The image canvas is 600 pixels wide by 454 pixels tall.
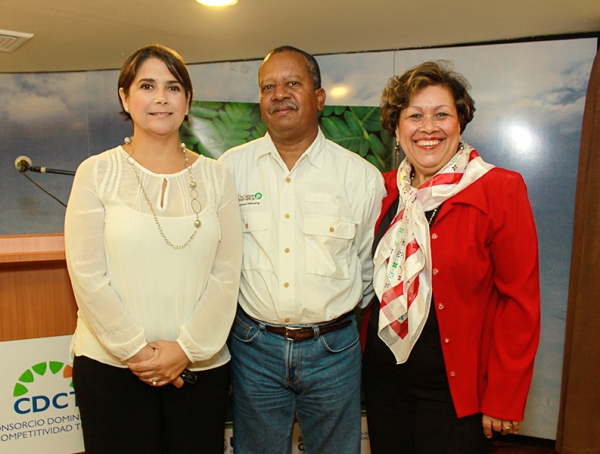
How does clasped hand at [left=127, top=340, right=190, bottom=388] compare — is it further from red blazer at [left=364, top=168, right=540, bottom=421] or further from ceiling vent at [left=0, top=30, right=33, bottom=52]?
ceiling vent at [left=0, top=30, right=33, bottom=52]

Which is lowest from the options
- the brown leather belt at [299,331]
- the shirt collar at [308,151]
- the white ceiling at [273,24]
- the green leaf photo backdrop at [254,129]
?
the brown leather belt at [299,331]

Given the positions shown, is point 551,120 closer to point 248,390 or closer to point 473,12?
point 473,12

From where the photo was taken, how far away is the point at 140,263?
152 cm

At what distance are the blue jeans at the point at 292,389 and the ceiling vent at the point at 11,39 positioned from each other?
2.26 m

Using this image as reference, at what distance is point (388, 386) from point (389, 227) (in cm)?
57

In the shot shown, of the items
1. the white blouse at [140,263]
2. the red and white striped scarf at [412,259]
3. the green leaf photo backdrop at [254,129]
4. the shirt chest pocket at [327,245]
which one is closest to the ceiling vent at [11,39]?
the green leaf photo backdrop at [254,129]

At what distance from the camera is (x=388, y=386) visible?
5.67 ft

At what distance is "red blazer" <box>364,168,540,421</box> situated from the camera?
1547 millimetres

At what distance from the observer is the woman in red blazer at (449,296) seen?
1.56 m

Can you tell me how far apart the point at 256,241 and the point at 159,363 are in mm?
605

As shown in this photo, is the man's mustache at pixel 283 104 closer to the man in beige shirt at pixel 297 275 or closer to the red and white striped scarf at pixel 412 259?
the man in beige shirt at pixel 297 275

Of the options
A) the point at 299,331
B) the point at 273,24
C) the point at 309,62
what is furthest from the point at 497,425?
the point at 273,24

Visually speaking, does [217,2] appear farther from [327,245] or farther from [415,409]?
[415,409]

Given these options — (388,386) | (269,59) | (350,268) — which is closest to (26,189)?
(269,59)
